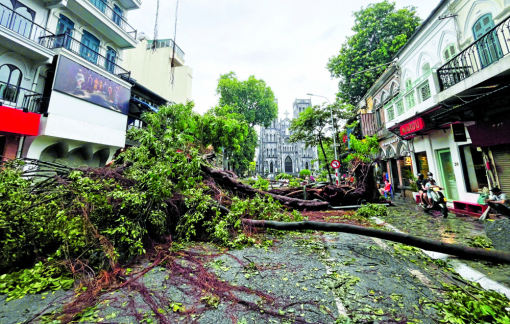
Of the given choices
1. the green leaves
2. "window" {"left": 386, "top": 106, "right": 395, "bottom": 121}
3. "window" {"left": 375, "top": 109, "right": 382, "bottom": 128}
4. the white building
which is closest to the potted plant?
"window" {"left": 386, "top": 106, "right": 395, "bottom": 121}

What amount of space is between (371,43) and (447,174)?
54.0ft

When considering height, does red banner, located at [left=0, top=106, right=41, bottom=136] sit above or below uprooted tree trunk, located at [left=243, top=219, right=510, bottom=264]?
above

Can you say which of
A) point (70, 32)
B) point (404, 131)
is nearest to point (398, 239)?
point (404, 131)

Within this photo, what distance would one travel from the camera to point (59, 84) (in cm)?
903

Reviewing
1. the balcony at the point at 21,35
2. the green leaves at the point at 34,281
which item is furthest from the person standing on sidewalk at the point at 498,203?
the balcony at the point at 21,35

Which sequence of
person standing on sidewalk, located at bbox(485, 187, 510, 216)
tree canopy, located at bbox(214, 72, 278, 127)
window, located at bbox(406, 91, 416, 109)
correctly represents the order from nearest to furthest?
person standing on sidewalk, located at bbox(485, 187, 510, 216)
window, located at bbox(406, 91, 416, 109)
tree canopy, located at bbox(214, 72, 278, 127)

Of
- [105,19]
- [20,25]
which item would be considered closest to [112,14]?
[105,19]

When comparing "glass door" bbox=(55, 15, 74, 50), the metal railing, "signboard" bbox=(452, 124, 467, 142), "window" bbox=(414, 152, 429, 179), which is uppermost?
"glass door" bbox=(55, 15, 74, 50)

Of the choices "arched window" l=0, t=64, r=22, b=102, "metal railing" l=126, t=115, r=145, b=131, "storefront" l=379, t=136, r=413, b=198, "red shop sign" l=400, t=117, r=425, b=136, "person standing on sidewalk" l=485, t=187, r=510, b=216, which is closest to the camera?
"person standing on sidewalk" l=485, t=187, r=510, b=216

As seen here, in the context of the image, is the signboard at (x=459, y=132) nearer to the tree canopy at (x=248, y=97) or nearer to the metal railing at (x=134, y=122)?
the metal railing at (x=134, y=122)

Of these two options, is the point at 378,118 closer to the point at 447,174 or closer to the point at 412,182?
the point at 412,182

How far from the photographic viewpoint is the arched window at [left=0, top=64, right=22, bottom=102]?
7929 mm

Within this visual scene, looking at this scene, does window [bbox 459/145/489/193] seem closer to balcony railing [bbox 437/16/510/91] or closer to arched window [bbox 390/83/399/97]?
balcony railing [bbox 437/16/510/91]

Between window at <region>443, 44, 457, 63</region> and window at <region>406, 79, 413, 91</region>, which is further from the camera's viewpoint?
window at <region>406, 79, 413, 91</region>
